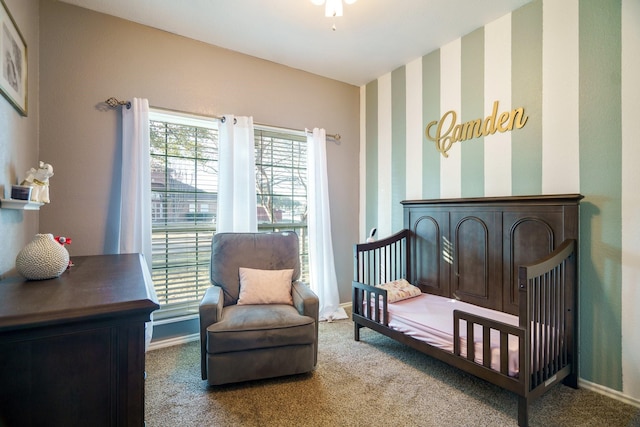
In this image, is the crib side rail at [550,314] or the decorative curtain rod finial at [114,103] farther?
the decorative curtain rod finial at [114,103]

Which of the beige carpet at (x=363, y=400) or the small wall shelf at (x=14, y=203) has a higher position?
the small wall shelf at (x=14, y=203)

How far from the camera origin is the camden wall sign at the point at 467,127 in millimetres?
2350

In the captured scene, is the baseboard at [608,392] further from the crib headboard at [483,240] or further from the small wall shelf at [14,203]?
the small wall shelf at [14,203]

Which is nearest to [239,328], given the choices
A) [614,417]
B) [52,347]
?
[52,347]

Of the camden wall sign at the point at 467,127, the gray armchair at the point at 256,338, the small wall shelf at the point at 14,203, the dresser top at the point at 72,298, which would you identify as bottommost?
the gray armchair at the point at 256,338

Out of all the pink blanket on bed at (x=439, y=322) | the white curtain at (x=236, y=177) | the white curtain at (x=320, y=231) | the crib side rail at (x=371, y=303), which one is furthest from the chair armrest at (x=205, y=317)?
the white curtain at (x=320, y=231)

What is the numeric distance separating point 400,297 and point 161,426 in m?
1.87

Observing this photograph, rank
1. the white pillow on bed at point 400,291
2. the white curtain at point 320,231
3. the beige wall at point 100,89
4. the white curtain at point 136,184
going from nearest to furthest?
the beige wall at point 100,89 < the white curtain at point 136,184 < the white pillow on bed at point 400,291 < the white curtain at point 320,231

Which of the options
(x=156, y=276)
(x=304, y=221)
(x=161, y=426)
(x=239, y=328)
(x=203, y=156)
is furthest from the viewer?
(x=304, y=221)

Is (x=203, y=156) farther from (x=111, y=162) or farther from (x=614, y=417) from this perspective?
(x=614, y=417)

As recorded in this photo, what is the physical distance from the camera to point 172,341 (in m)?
2.63

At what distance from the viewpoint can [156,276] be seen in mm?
2629

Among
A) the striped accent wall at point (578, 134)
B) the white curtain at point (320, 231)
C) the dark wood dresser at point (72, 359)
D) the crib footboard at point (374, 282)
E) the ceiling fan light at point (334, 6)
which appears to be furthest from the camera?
the white curtain at point (320, 231)

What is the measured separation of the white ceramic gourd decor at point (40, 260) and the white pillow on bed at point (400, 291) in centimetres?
217
